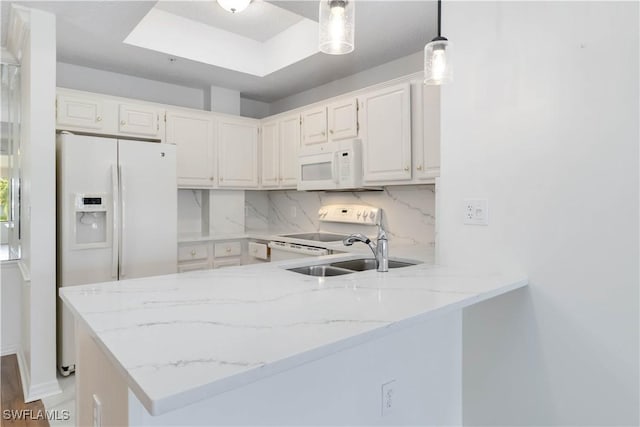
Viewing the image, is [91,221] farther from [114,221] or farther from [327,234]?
[327,234]

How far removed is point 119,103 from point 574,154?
10.9ft

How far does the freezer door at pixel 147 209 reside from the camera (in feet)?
9.63

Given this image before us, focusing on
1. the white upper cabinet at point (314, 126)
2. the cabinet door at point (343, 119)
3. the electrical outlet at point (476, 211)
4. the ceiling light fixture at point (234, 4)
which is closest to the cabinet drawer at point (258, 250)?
the white upper cabinet at point (314, 126)

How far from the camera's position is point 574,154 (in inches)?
59.9

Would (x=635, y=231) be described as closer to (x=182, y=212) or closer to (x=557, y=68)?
(x=557, y=68)

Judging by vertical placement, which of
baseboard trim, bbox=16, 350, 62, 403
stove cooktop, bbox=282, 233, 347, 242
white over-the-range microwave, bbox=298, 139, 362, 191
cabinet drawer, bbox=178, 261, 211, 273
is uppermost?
white over-the-range microwave, bbox=298, 139, 362, 191

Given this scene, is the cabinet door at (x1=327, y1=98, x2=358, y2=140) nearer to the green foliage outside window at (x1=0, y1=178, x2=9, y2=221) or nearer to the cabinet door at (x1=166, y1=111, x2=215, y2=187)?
the cabinet door at (x1=166, y1=111, x2=215, y2=187)

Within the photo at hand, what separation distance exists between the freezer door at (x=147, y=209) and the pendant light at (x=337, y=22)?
214 centimetres

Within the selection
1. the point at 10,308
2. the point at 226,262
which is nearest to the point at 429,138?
the point at 226,262

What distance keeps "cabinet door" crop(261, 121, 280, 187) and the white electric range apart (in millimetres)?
603

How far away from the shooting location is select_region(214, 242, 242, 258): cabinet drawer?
12.3ft

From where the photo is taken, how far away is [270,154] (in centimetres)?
A: 410

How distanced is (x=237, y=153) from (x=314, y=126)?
94 centimetres

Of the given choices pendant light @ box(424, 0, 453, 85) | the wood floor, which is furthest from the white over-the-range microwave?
the wood floor
